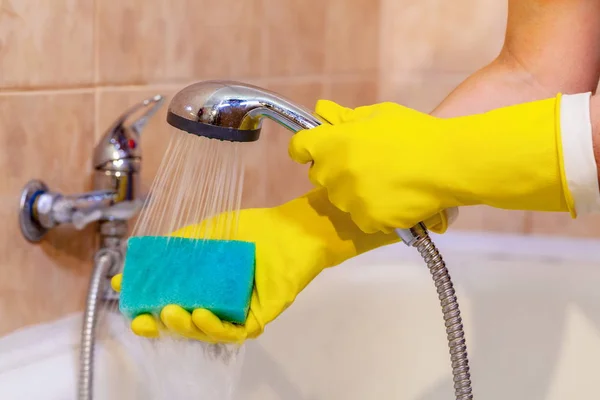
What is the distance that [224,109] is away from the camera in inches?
20.8

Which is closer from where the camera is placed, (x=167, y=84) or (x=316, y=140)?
(x=316, y=140)

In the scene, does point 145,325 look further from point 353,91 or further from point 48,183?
point 353,91

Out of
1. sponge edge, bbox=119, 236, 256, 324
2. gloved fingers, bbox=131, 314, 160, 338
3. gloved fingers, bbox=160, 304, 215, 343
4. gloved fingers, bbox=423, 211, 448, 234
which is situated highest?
→ gloved fingers, bbox=423, 211, 448, 234

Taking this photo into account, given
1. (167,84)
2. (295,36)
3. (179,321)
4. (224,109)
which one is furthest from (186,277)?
(295,36)

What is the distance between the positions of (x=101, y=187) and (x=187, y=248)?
0.67 feet

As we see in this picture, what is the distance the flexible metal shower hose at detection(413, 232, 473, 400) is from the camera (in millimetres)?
570

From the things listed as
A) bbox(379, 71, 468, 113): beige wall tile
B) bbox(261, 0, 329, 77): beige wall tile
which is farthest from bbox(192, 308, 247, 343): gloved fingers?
bbox(379, 71, 468, 113): beige wall tile

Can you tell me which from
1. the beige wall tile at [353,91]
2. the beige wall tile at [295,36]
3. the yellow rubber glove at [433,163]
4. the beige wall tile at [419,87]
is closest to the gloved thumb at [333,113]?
the yellow rubber glove at [433,163]

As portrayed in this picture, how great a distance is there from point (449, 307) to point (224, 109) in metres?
0.21

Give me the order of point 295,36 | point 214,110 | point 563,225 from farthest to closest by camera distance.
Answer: point 563,225
point 295,36
point 214,110

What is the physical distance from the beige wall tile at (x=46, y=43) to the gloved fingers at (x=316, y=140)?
0.94ft

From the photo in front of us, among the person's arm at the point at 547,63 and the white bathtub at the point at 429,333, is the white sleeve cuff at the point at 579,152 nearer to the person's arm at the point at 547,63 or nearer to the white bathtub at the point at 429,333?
the person's arm at the point at 547,63

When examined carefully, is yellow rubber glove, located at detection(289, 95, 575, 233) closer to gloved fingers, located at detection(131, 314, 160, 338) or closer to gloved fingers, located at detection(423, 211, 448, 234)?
gloved fingers, located at detection(423, 211, 448, 234)

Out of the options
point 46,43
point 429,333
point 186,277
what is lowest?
point 429,333
